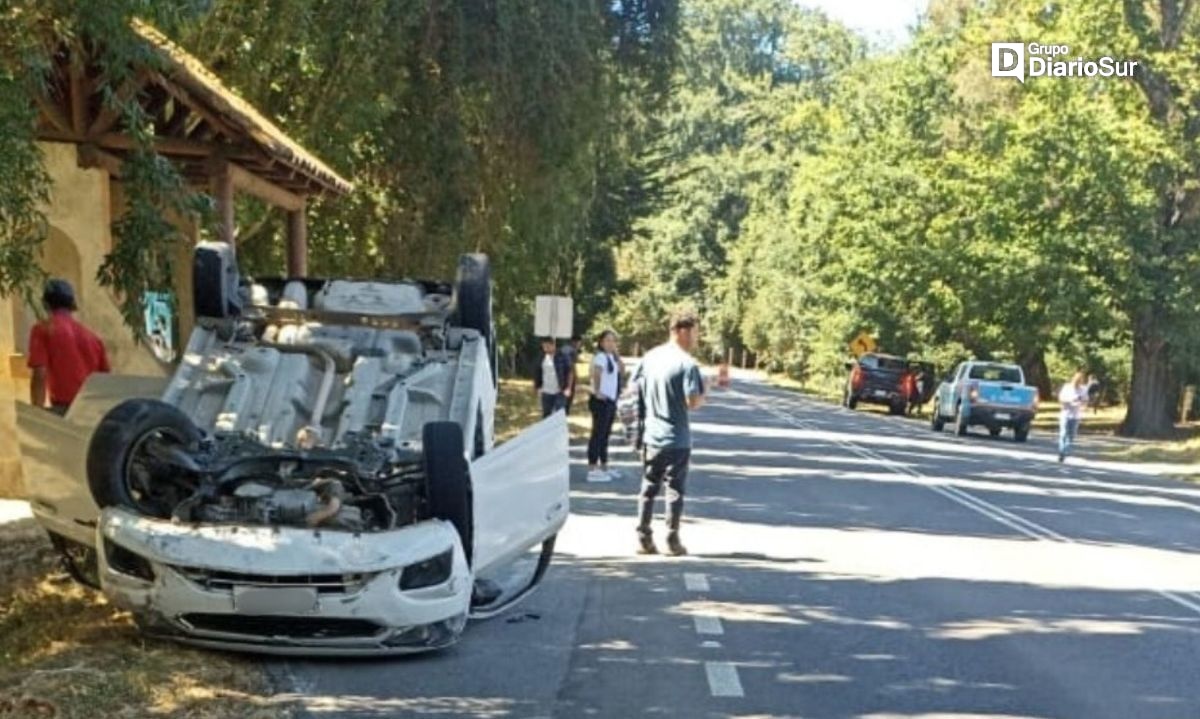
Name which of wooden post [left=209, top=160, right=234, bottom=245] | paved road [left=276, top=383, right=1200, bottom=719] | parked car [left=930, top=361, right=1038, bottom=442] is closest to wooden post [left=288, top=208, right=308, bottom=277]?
wooden post [left=209, top=160, right=234, bottom=245]

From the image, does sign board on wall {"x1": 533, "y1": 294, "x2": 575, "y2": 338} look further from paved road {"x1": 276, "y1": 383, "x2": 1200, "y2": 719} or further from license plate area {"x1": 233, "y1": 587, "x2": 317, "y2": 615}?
license plate area {"x1": 233, "y1": 587, "x2": 317, "y2": 615}

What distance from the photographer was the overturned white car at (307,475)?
280 inches

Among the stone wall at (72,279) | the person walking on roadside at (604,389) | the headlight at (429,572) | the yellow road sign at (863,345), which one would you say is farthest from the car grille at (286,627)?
the yellow road sign at (863,345)

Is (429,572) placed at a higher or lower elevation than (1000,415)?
higher

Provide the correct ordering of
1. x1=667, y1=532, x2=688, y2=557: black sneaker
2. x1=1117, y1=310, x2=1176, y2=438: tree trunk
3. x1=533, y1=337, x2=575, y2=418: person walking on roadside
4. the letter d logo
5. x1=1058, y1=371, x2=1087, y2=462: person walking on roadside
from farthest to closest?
the letter d logo < x1=1117, y1=310, x2=1176, y2=438: tree trunk < x1=1058, y1=371, x2=1087, y2=462: person walking on roadside < x1=533, y1=337, x2=575, y2=418: person walking on roadside < x1=667, y1=532, x2=688, y2=557: black sneaker

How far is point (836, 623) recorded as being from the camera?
8.79 meters

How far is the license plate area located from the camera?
7039mm

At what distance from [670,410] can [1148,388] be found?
98.6 ft

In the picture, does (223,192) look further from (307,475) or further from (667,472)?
(307,475)

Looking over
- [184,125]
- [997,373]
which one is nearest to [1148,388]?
[997,373]

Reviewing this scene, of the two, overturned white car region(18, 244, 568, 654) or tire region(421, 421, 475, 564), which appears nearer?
overturned white car region(18, 244, 568, 654)

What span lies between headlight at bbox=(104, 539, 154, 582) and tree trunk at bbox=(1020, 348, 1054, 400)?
1704 inches

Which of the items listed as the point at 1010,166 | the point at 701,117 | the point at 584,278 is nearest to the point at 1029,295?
the point at 1010,166

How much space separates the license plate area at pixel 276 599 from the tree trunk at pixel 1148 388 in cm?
3369
